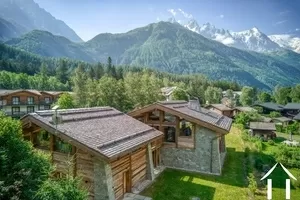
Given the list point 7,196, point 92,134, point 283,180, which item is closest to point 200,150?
point 283,180

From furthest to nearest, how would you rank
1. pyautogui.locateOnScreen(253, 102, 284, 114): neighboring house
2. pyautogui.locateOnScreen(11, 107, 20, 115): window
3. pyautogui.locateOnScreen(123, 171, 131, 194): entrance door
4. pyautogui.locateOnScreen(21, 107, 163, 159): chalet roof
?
1. pyautogui.locateOnScreen(253, 102, 284, 114): neighboring house
2. pyautogui.locateOnScreen(11, 107, 20, 115): window
3. pyautogui.locateOnScreen(123, 171, 131, 194): entrance door
4. pyautogui.locateOnScreen(21, 107, 163, 159): chalet roof

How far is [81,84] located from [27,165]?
169ft

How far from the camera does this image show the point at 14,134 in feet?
36.0

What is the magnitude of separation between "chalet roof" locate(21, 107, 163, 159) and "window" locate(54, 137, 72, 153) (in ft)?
4.35

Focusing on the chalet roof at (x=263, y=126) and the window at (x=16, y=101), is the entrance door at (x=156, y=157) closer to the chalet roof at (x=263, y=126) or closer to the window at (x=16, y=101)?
the chalet roof at (x=263, y=126)

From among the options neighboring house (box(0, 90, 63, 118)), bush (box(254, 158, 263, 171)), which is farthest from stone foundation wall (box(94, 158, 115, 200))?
neighboring house (box(0, 90, 63, 118))

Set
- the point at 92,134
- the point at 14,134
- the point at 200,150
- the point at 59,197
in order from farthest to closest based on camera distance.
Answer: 1. the point at 200,150
2. the point at 92,134
3. the point at 14,134
4. the point at 59,197

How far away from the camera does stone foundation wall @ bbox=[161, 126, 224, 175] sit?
23109mm

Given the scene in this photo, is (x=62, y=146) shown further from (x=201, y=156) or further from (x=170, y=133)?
(x=201, y=156)

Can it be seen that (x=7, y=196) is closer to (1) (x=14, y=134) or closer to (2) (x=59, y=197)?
(2) (x=59, y=197)

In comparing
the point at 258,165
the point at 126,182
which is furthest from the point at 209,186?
the point at 258,165

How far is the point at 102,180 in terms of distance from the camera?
602 inches

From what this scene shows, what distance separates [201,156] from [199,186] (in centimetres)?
350

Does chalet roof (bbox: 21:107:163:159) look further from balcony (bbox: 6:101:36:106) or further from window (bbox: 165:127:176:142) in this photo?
balcony (bbox: 6:101:36:106)
